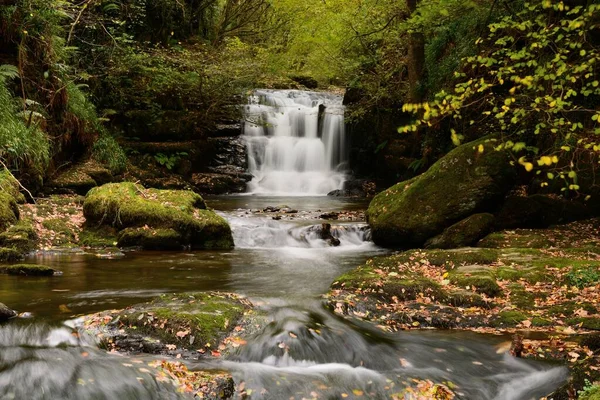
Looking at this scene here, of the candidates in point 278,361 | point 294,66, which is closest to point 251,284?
point 278,361

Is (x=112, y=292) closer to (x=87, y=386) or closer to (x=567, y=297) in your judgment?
(x=87, y=386)

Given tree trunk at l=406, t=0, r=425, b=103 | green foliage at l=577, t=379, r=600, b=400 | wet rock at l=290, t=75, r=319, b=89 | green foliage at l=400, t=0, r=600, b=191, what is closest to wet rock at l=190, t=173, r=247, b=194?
tree trunk at l=406, t=0, r=425, b=103

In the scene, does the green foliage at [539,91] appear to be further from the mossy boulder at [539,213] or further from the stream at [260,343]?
the stream at [260,343]

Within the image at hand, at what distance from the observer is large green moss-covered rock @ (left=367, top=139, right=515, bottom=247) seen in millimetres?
10391

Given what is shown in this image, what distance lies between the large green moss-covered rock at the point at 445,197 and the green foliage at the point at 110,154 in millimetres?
9118

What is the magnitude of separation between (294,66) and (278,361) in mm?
24681

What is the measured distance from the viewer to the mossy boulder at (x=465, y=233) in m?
9.89

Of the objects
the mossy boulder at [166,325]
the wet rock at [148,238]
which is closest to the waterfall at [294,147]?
the wet rock at [148,238]

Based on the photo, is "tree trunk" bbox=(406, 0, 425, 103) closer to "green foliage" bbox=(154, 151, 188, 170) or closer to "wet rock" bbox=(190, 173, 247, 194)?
"wet rock" bbox=(190, 173, 247, 194)

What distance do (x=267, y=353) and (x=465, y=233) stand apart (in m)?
6.12

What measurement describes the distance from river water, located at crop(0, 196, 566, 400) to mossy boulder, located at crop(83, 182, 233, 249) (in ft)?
6.50

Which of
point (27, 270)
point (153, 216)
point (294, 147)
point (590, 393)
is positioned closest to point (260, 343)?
point (590, 393)

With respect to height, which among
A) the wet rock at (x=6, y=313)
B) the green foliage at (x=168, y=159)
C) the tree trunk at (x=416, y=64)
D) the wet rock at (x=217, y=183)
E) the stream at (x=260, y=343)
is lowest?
the stream at (x=260, y=343)

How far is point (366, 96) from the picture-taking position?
714 inches
